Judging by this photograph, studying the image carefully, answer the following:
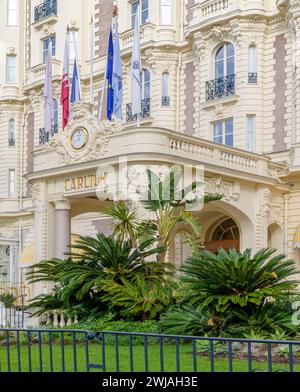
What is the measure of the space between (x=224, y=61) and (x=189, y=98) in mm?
2183

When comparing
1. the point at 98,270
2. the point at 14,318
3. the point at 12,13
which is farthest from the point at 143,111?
the point at 98,270

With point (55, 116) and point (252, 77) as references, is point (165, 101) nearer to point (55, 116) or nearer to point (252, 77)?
point (252, 77)

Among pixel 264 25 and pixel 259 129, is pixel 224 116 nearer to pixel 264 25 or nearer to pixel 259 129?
pixel 259 129

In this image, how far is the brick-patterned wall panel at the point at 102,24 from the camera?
98.7 feet

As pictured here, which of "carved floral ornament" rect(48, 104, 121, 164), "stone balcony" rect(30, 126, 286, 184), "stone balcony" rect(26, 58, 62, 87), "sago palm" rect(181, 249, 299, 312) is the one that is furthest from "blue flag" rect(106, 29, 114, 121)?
"sago palm" rect(181, 249, 299, 312)

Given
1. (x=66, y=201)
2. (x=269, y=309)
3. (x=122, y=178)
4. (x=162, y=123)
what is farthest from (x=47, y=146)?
(x=269, y=309)

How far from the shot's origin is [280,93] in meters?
24.3

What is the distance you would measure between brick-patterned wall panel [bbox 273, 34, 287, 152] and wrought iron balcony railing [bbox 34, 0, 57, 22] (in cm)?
1224

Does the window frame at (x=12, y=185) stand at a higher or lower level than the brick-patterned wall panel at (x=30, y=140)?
lower

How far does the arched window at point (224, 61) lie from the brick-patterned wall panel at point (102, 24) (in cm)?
607

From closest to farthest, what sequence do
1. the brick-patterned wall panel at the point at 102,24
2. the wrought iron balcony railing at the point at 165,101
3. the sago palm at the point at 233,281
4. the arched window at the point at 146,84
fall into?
the sago palm at the point at 233,281, the wrought iron balcony railing at the point at 165,101, the arched window at the point at 146,84, the brick-patterned wall panel at the point at 102,24

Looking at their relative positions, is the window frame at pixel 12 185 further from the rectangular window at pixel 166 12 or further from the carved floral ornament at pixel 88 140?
the carved floral ornament at pixel 88 140

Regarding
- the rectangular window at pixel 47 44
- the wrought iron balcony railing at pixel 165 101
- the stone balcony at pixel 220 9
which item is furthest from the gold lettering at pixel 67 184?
the rectangular window at pixel 47 44

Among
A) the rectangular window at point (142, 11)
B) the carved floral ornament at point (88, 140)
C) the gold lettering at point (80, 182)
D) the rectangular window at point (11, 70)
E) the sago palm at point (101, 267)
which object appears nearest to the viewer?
the sago palm at point (101, 267)
